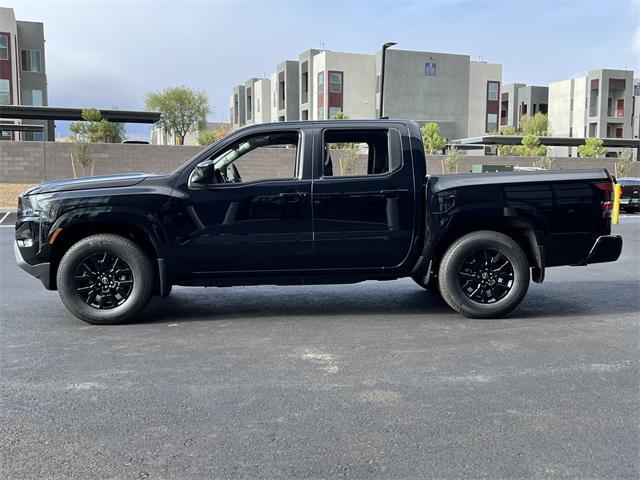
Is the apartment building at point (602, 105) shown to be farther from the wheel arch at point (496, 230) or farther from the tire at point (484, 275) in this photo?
the tire at point (484, 275)

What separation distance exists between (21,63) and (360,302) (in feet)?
185

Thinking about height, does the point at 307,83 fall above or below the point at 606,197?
above

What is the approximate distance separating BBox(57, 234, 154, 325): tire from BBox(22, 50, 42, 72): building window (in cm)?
5608

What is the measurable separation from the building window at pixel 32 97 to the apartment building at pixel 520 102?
53373 millimetres

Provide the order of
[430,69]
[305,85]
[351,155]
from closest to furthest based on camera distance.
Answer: [351,155], [430,69], [305,85]

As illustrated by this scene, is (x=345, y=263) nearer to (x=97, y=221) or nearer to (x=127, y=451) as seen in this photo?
(x=97, y=221)

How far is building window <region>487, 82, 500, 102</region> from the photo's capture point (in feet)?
217

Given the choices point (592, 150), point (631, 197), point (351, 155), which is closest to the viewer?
point (351, 155)

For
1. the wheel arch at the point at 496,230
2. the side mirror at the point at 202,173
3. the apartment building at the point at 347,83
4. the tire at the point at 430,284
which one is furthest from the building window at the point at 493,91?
the side mirror at the point at 202,173

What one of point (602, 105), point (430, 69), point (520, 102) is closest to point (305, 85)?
point (430, 69)

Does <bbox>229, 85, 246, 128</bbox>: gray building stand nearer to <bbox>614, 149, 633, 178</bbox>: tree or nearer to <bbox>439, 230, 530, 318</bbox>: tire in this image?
<bbox>614, 149, 633, 178</bbox>: tree

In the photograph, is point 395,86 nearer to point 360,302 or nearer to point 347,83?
point 347,83

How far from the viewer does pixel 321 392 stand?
14.4 feet

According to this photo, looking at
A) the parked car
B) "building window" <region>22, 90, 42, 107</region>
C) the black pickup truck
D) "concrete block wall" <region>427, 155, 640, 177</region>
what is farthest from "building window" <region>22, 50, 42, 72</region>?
the black pickup truck
